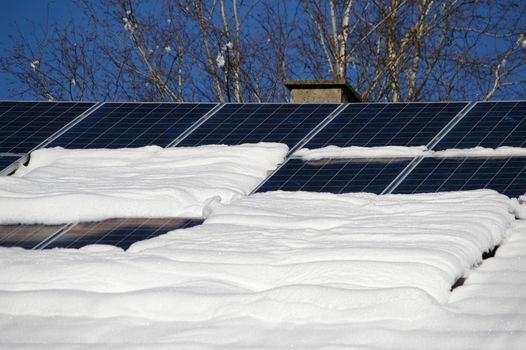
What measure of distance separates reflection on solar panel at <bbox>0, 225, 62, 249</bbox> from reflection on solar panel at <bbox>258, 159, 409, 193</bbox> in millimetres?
2003

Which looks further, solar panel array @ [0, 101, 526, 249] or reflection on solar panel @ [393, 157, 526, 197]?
reflection on solar panel @ [393, 157, 526, 197]

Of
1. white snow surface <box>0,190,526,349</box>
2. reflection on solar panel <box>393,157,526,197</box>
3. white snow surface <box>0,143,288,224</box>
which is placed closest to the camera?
white snow surface <box>0,190,526,349</box>

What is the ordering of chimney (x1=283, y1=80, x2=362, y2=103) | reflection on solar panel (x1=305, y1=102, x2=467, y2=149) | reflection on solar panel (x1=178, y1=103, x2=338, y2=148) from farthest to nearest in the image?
chimney (x1=283, y1=80, x2=362, y2=103)
reflection on solar panel (x1=178, y1=103, x2=338, y2=148)
reflection on solar panel (x1=305, y1=102, x2=467, y2=149)

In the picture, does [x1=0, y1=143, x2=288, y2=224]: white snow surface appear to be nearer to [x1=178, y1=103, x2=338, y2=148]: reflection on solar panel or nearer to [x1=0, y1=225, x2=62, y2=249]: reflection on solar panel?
[x1=0, y1=225, x2=62, y2=249]: reflection on solar panel

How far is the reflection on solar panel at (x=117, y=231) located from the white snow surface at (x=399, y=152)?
88.5 inches

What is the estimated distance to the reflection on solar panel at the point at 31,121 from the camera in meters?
11.2

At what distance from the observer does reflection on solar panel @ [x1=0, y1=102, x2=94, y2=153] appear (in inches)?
443

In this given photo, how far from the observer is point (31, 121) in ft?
39.7

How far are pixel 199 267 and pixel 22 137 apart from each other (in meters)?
5.76

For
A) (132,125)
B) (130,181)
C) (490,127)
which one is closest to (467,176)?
(490,127)

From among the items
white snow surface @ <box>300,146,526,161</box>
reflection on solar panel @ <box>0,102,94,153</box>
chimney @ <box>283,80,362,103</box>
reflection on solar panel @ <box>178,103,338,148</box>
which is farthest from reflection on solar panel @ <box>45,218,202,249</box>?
chimney @ <box>283,80,362,103</box>

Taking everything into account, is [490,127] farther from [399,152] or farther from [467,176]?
[467,176]

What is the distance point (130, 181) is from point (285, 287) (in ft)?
14.0

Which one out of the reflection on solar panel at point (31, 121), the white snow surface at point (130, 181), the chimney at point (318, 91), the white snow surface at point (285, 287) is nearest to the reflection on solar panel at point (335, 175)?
the white snow surface at point (130, 181)
